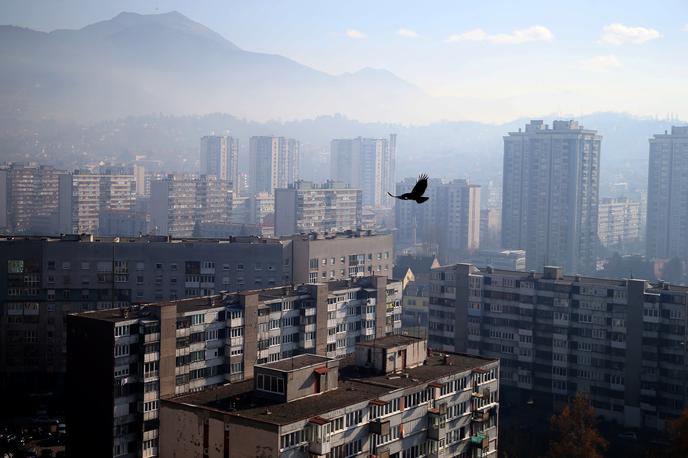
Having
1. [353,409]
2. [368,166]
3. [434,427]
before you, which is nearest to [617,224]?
[368,166]

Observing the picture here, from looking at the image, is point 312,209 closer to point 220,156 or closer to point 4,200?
point 4,200

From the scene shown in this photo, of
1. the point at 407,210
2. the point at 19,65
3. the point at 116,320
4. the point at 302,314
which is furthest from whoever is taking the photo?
the point at 19,65

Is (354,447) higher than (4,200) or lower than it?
lower

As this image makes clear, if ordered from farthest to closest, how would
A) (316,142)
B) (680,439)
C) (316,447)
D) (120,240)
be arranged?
(316,142), (120,240), (680,439), (316,447)

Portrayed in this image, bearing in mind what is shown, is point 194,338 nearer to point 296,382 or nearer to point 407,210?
point 296,382

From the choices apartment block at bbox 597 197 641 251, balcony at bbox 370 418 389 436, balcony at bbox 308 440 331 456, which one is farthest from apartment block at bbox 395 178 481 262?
balcony at bbox 308 440 331 456

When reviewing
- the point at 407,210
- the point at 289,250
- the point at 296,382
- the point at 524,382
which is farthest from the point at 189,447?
the point at 407,210

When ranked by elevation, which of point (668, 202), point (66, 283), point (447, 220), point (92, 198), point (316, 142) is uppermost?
point (316, 142)
